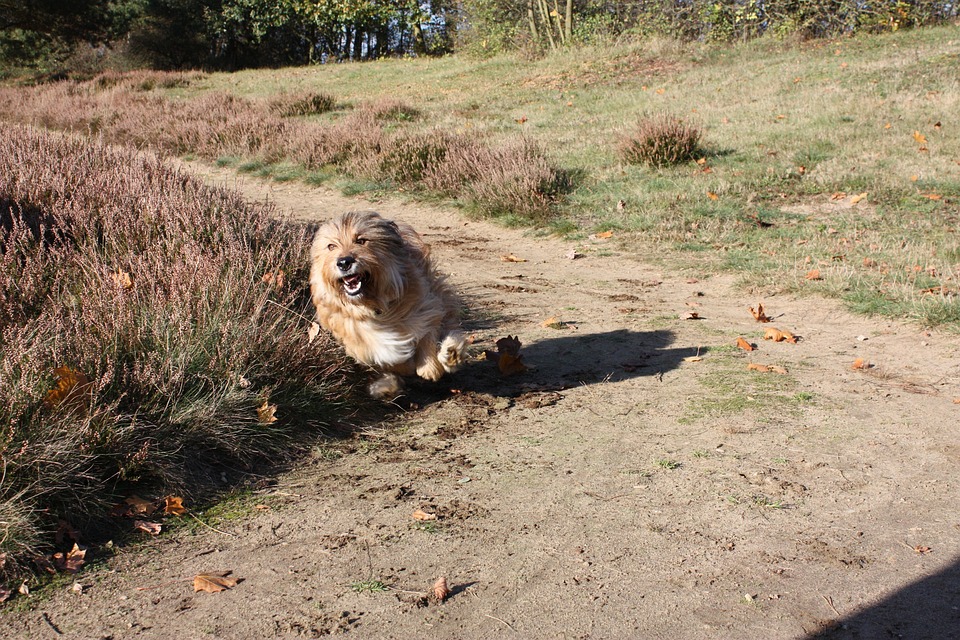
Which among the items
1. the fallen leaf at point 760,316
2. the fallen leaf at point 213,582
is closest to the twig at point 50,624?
the fallen leaf at point 213,582

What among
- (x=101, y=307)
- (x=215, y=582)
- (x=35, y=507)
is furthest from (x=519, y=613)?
(x=101, y=307)

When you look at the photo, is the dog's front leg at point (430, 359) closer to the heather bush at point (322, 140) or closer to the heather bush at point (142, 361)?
the heather bush at point (142, 361)

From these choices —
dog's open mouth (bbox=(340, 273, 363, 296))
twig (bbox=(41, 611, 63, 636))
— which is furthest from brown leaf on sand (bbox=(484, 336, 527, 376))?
twig (bbox=(41, 611, 63, 636))

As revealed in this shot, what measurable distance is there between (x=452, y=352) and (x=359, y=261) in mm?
821

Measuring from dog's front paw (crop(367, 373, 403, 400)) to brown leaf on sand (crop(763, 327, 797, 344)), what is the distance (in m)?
3.11

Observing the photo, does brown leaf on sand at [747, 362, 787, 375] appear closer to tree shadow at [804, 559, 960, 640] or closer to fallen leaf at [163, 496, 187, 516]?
tree shadow at [804, 559, 960, 640]

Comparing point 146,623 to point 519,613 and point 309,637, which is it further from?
point 519,613

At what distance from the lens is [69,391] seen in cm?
390

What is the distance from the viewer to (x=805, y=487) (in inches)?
156

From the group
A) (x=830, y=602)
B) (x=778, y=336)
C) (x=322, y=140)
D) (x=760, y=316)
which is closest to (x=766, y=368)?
(x=778, y=336)

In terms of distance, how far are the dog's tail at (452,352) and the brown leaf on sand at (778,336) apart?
276cm

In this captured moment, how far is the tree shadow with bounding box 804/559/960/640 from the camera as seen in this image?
9.43 ft

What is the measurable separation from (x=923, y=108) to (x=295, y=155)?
11.0 metres

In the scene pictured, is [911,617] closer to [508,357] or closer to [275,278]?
[508,357]
